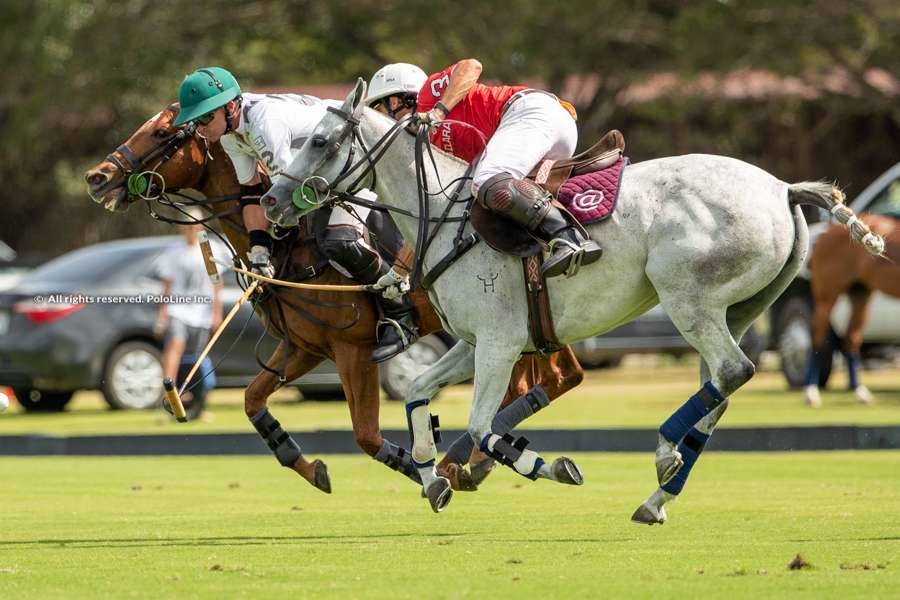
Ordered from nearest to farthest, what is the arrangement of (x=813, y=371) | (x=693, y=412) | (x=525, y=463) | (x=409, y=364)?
(x=525, y=463) < (x=693, y=412) < (x=813, y=371) < (x=409, y=364)

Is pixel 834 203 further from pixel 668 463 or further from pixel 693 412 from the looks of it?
pixel 668 463

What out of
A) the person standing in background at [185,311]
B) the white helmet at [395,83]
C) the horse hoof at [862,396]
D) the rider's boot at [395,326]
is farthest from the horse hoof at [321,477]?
the horse hoof at [862,396]

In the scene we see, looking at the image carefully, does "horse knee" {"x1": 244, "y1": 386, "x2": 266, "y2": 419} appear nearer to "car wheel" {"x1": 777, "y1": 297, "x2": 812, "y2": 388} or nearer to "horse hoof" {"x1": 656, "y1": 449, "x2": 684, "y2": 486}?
"horse hoof" {"x1": 656, "y1": 449, "x2": 684, "y2": 486}

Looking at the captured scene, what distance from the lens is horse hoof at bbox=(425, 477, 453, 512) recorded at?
29.6 feet

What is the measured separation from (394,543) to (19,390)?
11.5m

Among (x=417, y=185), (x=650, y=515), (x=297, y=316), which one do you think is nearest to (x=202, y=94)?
(x=297, y=316)

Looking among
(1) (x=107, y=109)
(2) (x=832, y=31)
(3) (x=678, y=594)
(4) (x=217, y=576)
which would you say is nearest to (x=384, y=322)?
(4) (x=217, y=576)

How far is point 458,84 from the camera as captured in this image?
9.19 m

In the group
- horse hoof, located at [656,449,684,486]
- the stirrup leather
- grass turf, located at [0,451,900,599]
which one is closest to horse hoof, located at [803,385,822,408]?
grass turf, located at [0,451,900,599]

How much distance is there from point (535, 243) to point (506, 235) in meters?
0.15

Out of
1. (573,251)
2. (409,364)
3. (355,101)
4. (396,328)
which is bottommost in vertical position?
(409,364)

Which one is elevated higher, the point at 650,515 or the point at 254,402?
the point at 254,402

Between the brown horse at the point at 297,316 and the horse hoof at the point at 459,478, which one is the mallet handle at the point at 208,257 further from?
the horse hoof at the point at 459,478

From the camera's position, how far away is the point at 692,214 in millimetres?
8758
